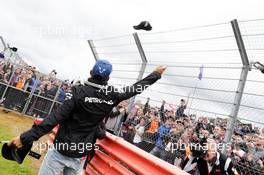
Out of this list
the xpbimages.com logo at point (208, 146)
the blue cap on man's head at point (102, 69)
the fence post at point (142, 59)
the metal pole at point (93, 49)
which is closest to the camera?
the blue cap on man's head at point (102, 69)

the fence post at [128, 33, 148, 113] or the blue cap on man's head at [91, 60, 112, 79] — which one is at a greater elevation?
the fence post at [128, 33, 148, 113]

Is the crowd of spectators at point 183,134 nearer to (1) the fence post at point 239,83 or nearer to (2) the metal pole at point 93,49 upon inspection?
(1) the fence post at point 239,83

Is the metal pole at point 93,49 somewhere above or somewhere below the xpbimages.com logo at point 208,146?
above

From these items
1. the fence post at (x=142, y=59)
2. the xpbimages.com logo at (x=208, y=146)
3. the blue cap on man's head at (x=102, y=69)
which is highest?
the fence post at (x=142, y=59)

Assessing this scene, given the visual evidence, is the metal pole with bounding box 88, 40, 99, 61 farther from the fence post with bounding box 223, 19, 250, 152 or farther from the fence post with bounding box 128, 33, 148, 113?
the fence post with bounding box 223, 19, 250, 152

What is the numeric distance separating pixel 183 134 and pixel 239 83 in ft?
6.40

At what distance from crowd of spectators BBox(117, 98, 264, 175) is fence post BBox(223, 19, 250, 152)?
153 millimetres

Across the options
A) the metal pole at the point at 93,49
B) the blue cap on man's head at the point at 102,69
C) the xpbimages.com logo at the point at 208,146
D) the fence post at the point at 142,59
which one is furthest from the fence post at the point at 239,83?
the metal pole at the point at 93,49

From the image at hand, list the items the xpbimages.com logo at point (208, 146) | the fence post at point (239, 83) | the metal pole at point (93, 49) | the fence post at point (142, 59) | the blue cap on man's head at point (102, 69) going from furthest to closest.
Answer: the metal pole at point (93, 49)
the fence post at point (142, 59)
the fence post at point (239, 83)
the xpbimages.com logo at point (208, 146)
the blue cap on man's head at point (102, 69)

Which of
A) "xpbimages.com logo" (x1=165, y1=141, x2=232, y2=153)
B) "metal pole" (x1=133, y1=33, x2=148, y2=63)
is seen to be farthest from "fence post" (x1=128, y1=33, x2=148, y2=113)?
"xpbimages.com logo" (x1=165, y1=141, x2=232, y2=153)

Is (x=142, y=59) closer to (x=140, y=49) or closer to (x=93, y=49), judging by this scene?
(x=140, y=49)

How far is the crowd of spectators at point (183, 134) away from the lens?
191 inches

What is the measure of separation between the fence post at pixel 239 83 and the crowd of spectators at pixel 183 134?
15cm

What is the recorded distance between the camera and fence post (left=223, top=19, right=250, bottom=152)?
187 inches
